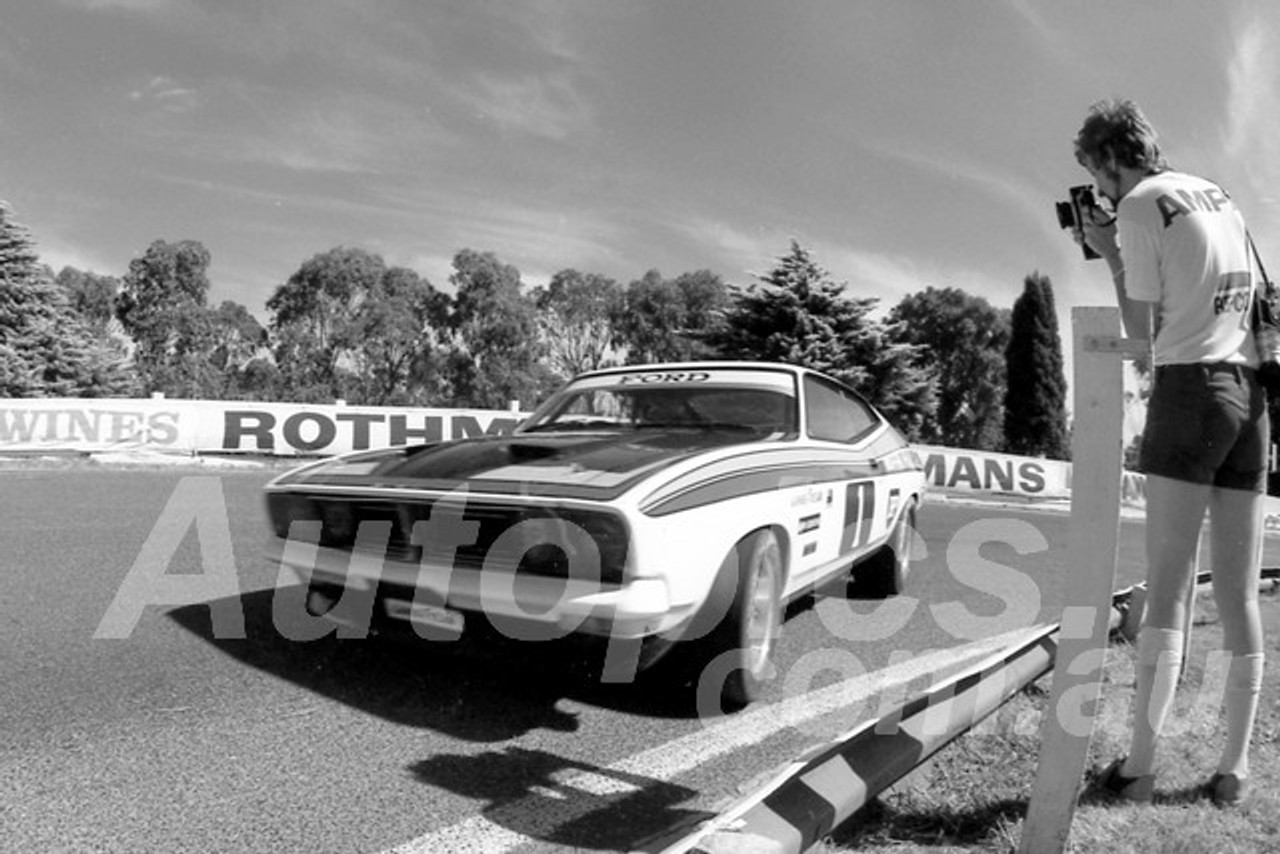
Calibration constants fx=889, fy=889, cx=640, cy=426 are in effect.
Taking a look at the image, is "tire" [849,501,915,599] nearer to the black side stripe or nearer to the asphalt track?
the asphalt track

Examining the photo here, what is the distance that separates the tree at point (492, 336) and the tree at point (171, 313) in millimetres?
13683

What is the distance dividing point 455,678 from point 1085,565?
7.18 ft

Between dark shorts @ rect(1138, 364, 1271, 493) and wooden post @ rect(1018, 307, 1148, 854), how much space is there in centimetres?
42

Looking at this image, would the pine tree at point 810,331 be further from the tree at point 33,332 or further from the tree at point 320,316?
the tree at point 320,316

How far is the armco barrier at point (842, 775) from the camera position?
155cm

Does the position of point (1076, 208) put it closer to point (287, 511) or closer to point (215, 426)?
point (287, 511)

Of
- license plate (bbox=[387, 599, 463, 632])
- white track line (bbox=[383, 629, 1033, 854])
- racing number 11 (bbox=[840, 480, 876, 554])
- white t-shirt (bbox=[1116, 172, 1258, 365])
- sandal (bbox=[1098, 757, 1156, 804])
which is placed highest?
white t-shirt (bbox=[1116, 172, 1258, 365])

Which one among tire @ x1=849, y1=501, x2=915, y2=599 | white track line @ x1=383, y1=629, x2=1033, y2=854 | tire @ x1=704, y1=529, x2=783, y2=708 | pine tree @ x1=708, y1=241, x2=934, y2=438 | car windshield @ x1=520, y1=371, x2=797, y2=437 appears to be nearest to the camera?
white track line @ x1=383, y1=629, x2=1033, y2=854

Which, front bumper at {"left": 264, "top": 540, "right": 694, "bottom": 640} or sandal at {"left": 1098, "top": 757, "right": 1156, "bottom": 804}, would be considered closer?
sandal at {"left": 1098, "top": 757, "right": 1156, "bottom": 804}

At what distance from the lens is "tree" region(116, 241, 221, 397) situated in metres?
49.4

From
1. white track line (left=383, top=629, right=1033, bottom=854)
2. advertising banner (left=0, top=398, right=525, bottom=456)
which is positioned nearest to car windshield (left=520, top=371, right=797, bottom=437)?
white track line (left=383, top=629, right=1033, bottom=854)

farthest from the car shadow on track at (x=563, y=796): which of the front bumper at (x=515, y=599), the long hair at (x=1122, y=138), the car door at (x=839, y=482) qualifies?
the long hair at (x=1122, y=138)

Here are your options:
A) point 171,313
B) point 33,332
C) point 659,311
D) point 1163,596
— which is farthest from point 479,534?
point 171,313

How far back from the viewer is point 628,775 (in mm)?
2445
